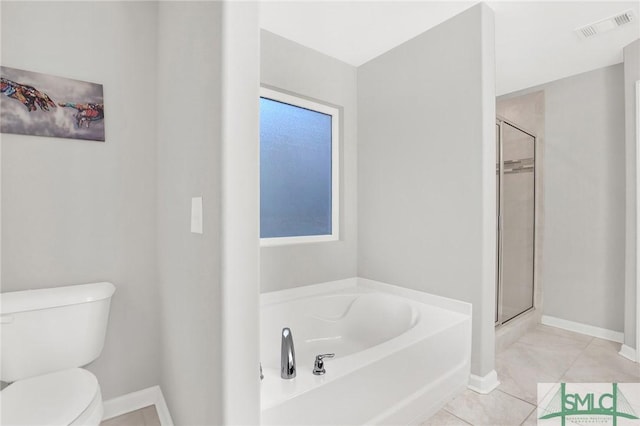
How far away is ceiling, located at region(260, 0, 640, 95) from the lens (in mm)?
2188

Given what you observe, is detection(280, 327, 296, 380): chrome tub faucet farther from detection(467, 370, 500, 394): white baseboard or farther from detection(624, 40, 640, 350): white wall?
detection(624, 40, 640, 350): white wall

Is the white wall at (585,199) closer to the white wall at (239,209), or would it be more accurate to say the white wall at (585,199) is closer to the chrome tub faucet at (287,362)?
the chrome tub faucet at (287,362)

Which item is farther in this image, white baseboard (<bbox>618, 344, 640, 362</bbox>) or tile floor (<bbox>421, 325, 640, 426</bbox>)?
white baseboard (<bbox>618, 344, 640, 362</bbox>)

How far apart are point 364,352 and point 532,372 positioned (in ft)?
5.11

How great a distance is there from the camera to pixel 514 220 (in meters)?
3.16

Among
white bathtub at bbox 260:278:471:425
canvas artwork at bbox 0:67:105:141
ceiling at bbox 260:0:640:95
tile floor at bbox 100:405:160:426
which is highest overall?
ceiling at bbox 260:0:640:95

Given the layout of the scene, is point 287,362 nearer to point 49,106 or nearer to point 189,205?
point 189,205

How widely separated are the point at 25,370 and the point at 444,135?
2.66m

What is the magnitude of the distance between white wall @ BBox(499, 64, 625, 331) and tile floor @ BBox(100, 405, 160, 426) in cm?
365

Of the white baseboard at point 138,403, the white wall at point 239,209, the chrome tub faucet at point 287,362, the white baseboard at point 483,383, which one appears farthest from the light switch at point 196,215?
the white baseboard at point 483,383

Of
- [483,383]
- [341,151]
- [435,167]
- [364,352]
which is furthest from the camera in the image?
[341,151]

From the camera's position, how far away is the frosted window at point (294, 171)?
101 inches

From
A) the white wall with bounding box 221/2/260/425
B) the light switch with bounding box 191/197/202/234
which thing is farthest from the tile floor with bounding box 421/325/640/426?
the light switch with bounding box 191/197/202/234

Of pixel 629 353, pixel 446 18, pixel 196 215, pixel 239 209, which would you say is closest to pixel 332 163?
pixel 446 18
